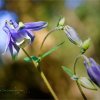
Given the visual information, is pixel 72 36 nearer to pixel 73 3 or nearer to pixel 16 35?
pixel 16 35

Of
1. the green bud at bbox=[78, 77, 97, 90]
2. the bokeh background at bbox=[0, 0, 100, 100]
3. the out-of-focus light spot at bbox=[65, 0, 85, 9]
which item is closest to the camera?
the green bud at bbox=[78, 77, 97, 90]

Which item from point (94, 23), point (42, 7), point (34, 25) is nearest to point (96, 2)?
point (94, 23)

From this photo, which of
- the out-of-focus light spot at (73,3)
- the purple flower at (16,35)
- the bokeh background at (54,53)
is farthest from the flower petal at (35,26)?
the out-of-focus light spot at (73,3)

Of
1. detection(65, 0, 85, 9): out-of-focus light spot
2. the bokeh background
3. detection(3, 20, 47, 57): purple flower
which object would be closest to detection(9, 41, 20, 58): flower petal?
detection(3, 20, 47, 57): purple flower

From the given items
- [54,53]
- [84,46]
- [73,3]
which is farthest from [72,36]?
[73,3]

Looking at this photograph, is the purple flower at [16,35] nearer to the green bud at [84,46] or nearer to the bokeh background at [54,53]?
the green bud at [84,46]

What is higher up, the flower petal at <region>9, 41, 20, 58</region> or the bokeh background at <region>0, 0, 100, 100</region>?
the flower petal at <region>9, 41, 20, 58</region>

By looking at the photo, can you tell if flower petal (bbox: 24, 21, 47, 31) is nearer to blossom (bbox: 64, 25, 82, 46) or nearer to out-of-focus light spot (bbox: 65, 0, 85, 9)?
blossom (bbox: 64, 25, 82, 46)
